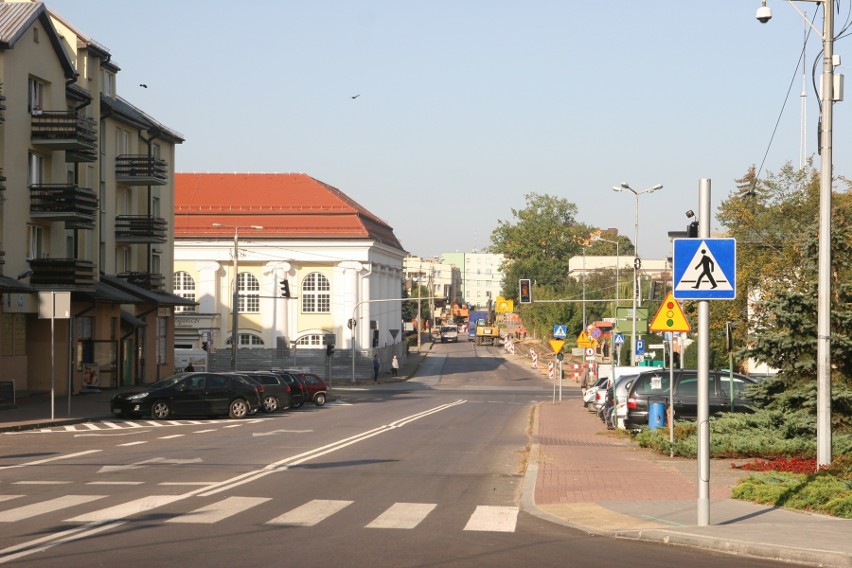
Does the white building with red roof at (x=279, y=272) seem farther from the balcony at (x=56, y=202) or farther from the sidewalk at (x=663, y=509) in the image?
the sidewalk at (x=663, y=509)

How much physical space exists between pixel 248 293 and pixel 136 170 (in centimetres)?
3348

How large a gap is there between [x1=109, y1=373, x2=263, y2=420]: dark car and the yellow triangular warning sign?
55.8ft

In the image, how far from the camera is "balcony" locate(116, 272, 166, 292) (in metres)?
52.3

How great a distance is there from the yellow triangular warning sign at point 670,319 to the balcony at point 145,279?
3588 cm

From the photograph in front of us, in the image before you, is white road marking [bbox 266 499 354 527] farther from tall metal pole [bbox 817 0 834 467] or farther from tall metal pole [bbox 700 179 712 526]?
tall metal pole [bbox 817 0 834 467]

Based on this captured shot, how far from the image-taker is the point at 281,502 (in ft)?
46.0

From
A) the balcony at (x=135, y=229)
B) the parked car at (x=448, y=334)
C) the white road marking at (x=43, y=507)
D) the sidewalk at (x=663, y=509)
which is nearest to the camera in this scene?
the sidewalk at (x=663, y=509)

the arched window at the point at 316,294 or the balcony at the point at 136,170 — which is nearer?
the balcony at the point at 136,170

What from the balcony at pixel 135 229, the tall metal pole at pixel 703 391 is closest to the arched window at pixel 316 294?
the balcony at pixel 135 229

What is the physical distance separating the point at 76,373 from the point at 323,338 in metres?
41.5

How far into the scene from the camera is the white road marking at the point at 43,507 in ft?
40.6

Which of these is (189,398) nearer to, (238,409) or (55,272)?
(238,409)

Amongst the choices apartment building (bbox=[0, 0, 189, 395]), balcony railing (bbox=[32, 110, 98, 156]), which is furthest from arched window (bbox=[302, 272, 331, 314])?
balcony railing (bbox=[32, 110, 98, 156])

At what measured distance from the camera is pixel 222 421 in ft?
109
